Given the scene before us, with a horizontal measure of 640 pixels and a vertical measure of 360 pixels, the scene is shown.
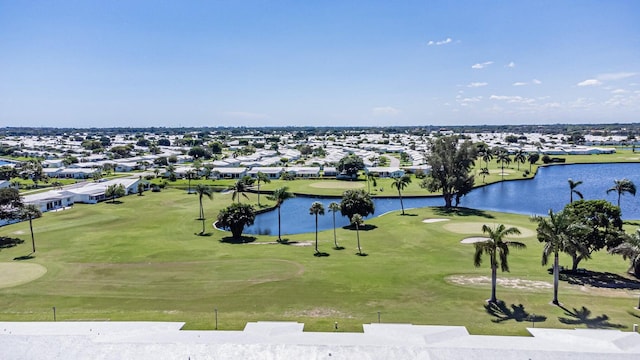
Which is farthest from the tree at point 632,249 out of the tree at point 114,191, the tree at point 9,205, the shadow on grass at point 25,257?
the tree at point 114,191

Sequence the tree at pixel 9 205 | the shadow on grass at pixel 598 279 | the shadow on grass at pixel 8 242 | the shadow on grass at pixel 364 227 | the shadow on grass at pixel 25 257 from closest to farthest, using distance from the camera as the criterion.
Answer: the shadow on grass at pixel 598 279
the shadow on grass at pixel 25 257
the shadow on grass at pixel 8 242
the tree at pixel 9 205
the shadow on grass at pixel 364 227

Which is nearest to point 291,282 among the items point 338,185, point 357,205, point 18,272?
point 18,272

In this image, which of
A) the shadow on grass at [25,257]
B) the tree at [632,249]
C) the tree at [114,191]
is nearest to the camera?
the tree at [632,249]

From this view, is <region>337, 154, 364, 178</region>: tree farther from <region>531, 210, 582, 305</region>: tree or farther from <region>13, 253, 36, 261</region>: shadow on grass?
<region>531, 210, 582, 305</region>: tree

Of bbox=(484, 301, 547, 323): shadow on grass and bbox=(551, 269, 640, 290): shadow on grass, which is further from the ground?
bbox=(484, 301, 547, 323): shadow on grass

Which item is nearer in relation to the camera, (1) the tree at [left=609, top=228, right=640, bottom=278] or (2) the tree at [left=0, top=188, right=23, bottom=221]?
(1) the tree at [left=609, top=228, right=640, bottom=278]

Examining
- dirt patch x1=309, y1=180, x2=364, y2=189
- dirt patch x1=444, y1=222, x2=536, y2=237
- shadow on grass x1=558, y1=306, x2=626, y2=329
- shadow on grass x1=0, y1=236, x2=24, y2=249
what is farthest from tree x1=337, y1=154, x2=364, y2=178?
shadow on grass x1=558, y1=306, x2=626, y2=329

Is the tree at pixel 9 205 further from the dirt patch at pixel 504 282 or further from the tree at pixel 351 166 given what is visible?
the tree at pixel 351 166
